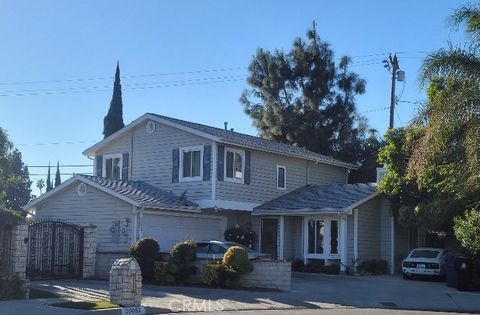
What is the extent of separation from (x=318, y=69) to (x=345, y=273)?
28096mm

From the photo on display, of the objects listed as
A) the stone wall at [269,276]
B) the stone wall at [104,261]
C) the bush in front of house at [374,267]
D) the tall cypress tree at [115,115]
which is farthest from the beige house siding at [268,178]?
the tall cypress tree at [115,115]

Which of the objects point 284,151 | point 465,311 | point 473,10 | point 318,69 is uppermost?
point 318,69

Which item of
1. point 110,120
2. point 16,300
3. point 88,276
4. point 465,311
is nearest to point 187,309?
point 16,300

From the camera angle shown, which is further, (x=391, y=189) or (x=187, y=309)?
(x=391, y=189)

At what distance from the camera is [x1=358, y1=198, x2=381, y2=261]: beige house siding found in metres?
29.6

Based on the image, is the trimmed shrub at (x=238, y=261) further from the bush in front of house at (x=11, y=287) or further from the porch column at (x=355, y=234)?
the porch column at (x=355, y=234)

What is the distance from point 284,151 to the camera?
3212 cm

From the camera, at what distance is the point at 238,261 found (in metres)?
20.9

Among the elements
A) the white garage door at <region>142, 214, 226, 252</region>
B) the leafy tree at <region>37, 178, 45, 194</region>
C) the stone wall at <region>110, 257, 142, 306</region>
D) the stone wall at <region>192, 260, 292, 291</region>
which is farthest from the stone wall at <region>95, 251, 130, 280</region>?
the leafy tree at <region>37, 178, 45, 194</region>

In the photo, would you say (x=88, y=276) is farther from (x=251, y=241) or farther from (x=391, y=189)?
(x=391, y=189)

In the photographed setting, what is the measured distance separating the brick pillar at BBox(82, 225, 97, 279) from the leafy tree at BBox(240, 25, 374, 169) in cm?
2809

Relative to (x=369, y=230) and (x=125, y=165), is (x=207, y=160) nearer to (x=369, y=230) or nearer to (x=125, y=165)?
(x=125, y=165)

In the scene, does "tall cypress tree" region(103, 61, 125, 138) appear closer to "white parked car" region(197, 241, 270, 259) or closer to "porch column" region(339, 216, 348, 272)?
"porch column" region(339, 216, 348, 272)

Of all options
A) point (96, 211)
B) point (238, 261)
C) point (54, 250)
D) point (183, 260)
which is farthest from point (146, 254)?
point (96, 211)
